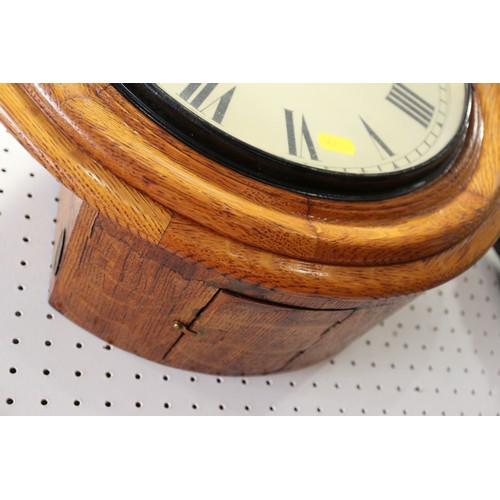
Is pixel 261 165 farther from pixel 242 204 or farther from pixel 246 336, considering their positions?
pixel 246 336

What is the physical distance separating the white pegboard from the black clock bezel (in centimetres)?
34

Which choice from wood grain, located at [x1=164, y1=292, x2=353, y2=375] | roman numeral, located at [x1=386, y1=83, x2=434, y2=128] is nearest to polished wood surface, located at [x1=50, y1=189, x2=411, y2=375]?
wood grain, located at [x1=164, y1=292, x2=353, y2=375]

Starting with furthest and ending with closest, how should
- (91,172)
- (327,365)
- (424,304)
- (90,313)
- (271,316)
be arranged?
(424,304)
(327,365)
(90,313)
(271,316)
(91,172)

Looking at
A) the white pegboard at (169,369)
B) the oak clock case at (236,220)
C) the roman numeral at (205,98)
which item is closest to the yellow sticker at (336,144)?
the oak clock case at (236,220)

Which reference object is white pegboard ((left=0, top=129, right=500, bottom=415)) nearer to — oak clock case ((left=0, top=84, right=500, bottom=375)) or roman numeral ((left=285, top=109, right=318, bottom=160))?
oak clock case ((left=0, top=84, right=500, bottom=375))

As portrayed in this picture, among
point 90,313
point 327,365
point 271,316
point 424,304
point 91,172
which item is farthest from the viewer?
point 424,304

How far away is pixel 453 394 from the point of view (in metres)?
1.04

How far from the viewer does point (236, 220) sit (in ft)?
1.86

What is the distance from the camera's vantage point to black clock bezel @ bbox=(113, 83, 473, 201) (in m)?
0.59

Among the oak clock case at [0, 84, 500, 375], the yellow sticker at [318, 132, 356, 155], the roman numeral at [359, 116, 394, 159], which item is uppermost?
the roman numeral at [359, 116, 394, 159]

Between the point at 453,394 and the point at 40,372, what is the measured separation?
0.67 meters

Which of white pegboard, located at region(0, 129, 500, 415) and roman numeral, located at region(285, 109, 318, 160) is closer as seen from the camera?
roman numeral, located at region(285, 109, 318, 160)
